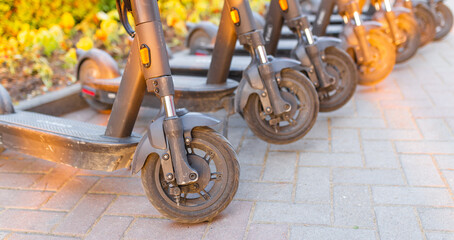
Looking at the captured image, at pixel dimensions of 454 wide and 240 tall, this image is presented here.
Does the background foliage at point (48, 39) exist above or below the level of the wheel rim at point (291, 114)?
above

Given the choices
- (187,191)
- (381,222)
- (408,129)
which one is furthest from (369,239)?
(408,129)

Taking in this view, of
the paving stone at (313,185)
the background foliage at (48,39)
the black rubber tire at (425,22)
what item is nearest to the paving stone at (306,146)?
the paving stone at (313,185)

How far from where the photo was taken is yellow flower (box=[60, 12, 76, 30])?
14.1 feet

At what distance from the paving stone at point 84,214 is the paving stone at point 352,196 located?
1176mm

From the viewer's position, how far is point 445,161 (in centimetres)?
268

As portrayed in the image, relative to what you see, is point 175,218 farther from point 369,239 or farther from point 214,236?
point 369,239

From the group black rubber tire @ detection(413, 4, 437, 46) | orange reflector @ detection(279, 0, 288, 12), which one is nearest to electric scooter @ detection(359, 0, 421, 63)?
black rubber tire @ detection(413, 4, 437, 46)

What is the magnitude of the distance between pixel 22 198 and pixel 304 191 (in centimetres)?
151

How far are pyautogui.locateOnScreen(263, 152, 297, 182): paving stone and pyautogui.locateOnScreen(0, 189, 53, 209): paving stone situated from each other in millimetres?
1212

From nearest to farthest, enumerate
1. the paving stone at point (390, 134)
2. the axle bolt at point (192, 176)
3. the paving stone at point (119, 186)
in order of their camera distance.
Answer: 1. the axle bolt at point (192, 176)
2. the paving stone at point (119, 186)
3. the paving stone at point (390, 134)

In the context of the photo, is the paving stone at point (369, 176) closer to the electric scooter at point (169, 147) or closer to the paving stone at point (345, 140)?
the paving stone at point (345, 140)

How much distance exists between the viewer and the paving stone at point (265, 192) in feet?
7.90

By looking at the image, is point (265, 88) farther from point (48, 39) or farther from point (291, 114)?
point (48, 39)

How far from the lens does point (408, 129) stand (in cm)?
316
